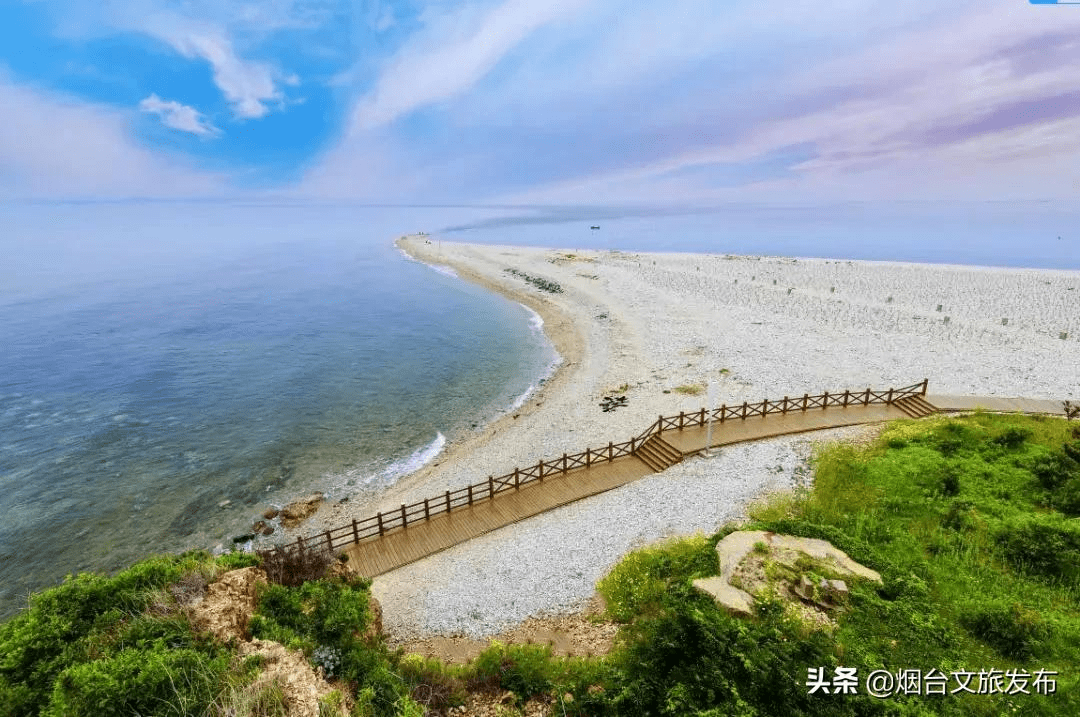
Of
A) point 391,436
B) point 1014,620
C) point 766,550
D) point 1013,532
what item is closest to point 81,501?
point 391,436

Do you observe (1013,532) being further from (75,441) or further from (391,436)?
(75,441)

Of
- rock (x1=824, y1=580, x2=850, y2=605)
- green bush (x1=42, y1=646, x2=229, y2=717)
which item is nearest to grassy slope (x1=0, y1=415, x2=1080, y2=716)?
green bush (x1=42, y1=646, x2=229, y2=717)

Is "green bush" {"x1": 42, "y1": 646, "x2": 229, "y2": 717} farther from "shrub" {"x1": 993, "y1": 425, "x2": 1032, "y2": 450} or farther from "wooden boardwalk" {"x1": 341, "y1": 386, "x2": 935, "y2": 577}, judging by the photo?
"shrub" {"x1": 993, "y1": 425, "x2": 1032, "y2": 450}

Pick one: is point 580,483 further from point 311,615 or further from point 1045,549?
point 1045,549

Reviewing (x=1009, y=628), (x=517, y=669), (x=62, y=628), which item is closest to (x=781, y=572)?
(x=1009, y=628)

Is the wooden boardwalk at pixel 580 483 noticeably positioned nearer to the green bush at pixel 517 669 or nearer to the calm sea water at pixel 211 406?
the green bush at pixel 517 669

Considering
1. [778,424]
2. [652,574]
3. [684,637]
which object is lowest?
[652,574]
